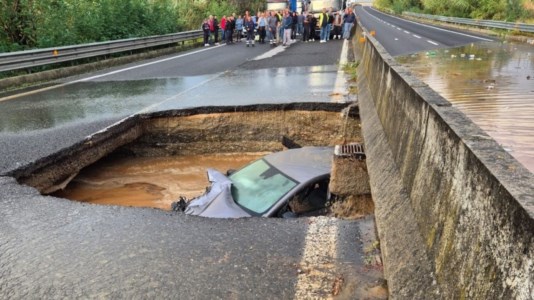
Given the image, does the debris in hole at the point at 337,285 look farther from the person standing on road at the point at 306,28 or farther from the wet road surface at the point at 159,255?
the person standing on road at the point at 306,28

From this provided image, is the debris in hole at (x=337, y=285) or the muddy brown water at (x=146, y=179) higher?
the debris in hole at (x=337, y=285)

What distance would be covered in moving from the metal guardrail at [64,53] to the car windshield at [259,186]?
9.25 meters

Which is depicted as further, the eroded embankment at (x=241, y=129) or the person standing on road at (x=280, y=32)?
the person standing on road at (x=280, y=32)

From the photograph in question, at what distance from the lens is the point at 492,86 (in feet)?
32.2

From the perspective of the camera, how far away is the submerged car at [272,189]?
182 inches

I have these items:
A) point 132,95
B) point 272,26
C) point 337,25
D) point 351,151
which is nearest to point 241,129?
point 132,95

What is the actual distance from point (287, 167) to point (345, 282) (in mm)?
2457

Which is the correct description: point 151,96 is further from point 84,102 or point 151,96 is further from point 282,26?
point 282,26

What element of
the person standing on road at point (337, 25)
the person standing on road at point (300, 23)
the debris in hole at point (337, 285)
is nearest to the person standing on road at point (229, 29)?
Answer: the person standing on road at point (300, 23)

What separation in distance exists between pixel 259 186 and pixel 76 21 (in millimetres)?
14571

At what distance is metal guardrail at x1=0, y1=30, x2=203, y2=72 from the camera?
12.0 meters

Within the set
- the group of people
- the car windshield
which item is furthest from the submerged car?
the group of people

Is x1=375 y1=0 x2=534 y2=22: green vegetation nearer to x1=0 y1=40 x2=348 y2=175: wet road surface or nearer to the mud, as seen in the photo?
x1=0 y1=40 x2=348 y2=175: wet road surface

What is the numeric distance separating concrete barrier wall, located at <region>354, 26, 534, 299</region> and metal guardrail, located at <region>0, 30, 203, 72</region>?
11.9m
